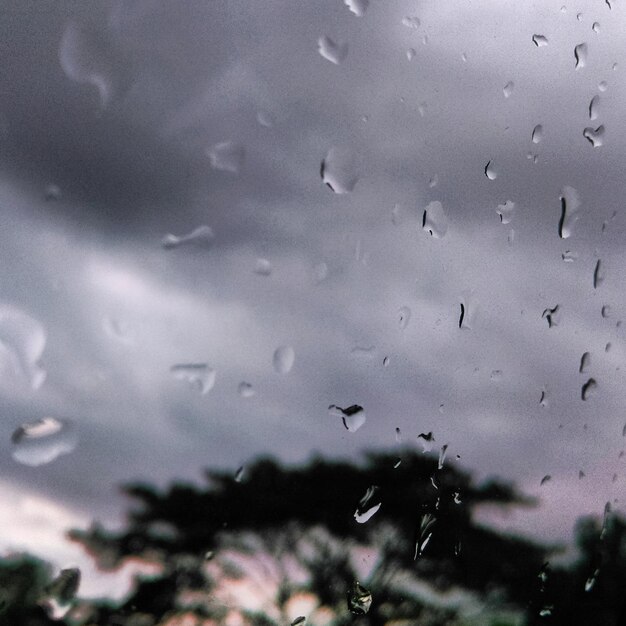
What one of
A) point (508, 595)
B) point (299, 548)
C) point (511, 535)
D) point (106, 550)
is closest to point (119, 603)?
point (106, 550)

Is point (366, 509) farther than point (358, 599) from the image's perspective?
No

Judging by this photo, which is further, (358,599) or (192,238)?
(358,599)

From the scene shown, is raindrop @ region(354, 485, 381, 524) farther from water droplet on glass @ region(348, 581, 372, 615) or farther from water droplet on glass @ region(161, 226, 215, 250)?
water droplet on glass @ region(161, 226, 215, 250)

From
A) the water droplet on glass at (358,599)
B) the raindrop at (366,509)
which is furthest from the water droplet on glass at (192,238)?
the water droplet on glass at (358,599)

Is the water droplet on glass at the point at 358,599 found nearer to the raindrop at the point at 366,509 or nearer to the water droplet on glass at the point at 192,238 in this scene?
the raindrop at the point at 366,509

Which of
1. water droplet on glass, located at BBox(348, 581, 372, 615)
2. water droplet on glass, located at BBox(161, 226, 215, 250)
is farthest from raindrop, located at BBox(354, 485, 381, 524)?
water droplet on glass, located at BBox(161, 226, 215, 250)

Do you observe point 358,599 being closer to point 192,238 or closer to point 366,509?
point 366,509

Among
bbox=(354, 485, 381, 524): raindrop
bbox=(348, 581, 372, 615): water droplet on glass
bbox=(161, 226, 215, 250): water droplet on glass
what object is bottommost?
bbox=(348, 581, 372, 615): water droplet on glass

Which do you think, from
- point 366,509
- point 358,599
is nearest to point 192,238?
point 366,509

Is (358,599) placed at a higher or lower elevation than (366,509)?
lower
